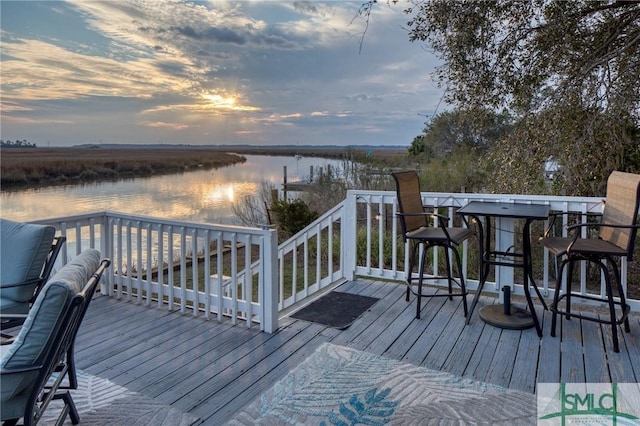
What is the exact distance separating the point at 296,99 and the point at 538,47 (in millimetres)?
5113

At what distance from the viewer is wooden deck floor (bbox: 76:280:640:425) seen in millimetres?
2438

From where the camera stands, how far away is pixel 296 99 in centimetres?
891

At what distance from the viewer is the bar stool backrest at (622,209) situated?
272 cm

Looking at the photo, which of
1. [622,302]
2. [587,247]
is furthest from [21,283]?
[622,302]

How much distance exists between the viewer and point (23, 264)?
271 cm

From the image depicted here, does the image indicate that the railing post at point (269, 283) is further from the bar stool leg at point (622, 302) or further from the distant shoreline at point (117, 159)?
the distant shoreline at point (117, 159)

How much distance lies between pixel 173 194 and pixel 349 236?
4513mm

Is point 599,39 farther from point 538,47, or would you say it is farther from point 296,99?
point 296,99

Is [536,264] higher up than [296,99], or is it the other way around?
[296,99]

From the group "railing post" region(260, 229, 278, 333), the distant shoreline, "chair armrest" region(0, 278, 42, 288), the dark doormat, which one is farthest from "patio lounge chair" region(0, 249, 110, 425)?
the distant shoreline

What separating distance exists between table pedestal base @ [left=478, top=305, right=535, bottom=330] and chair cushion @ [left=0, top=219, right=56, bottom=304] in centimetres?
327

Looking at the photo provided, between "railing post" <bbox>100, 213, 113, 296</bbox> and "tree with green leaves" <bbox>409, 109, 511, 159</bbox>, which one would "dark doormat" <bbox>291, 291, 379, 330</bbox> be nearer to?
"railing post" <bbox>100, 213, 113, 296</bbox>

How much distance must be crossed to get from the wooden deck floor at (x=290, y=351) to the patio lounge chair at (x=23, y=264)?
1.72 ft

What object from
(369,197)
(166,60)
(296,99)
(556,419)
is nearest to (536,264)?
(369,197)
